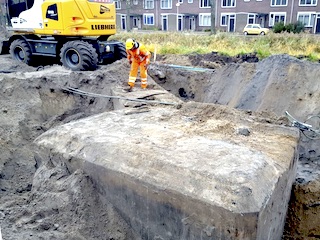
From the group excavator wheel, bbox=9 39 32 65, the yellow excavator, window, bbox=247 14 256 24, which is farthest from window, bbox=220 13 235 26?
excavator wheel, bbox=9 39 32 65

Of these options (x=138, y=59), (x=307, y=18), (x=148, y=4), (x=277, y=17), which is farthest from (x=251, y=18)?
(x=138, y=59)

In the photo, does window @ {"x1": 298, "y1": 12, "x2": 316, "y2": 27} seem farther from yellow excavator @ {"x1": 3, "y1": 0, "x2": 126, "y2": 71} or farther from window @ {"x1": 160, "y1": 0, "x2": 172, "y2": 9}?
yellow excavator @ {"x1": 3, "y1": 0, "x2": 126, "y2": 71}

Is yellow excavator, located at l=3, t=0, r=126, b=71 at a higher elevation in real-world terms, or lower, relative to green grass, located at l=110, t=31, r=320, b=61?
higher

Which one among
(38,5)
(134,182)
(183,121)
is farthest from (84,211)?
(38,5)

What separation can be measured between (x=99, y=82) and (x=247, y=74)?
3750 millimetres

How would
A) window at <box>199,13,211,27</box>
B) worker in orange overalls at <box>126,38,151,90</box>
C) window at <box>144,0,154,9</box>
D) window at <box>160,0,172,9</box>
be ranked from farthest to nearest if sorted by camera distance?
window at <box>144,0,154,9</box>
window at <box>160,0,172,9</box>
window at <box>199,13,211,27</box>
worker in orange overalls at <box>126,38,151,90</box>

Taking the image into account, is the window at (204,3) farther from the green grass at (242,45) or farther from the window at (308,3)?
the green grass at (242,45)

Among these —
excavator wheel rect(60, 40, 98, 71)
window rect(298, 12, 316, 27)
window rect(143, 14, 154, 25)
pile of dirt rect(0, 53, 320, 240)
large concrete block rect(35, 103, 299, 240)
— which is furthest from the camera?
window rect(143, 14, 154, 25)

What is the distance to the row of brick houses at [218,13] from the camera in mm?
29281

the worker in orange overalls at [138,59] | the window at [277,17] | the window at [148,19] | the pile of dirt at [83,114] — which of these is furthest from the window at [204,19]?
the worker in orange overalls at [138,59]

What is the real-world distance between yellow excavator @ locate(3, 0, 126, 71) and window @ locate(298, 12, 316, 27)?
24119 millimetres

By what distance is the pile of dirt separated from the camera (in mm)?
4039

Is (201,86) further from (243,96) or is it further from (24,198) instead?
(24,198)

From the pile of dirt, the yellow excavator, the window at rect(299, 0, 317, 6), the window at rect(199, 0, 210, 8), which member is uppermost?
the window at rect(199, 0, 210, 8)
